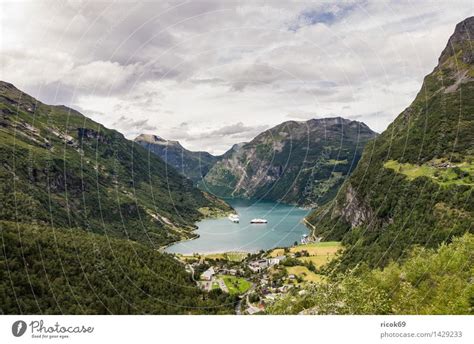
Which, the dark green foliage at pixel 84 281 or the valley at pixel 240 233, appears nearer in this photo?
the valley at pixel 240 233

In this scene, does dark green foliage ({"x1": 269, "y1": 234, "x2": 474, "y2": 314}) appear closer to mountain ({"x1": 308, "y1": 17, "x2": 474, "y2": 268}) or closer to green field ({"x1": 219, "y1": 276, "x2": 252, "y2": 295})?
green field ({"x1": 219, "y1": 276, "x2": 252, "y2": 295})

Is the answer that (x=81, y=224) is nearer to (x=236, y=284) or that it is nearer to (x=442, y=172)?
(x=236, y=284)

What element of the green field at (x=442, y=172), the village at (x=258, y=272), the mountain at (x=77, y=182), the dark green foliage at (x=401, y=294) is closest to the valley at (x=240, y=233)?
the dark green foliage at (x=401, y=294)

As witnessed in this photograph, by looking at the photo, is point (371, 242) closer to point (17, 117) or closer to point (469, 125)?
point (469, 125)

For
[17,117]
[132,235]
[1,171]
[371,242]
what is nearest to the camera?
[371,242]

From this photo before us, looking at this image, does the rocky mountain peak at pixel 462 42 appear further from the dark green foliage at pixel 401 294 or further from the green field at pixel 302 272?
the dark green foliage at pixel 401 294

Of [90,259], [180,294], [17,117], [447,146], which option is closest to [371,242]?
[447,146]

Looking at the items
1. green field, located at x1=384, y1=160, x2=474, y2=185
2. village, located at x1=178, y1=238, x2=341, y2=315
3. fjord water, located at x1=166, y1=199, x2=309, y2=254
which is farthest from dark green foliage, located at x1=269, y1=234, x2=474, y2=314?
fjord water, located at x1=166, y1=199, x2=309, y2=254
